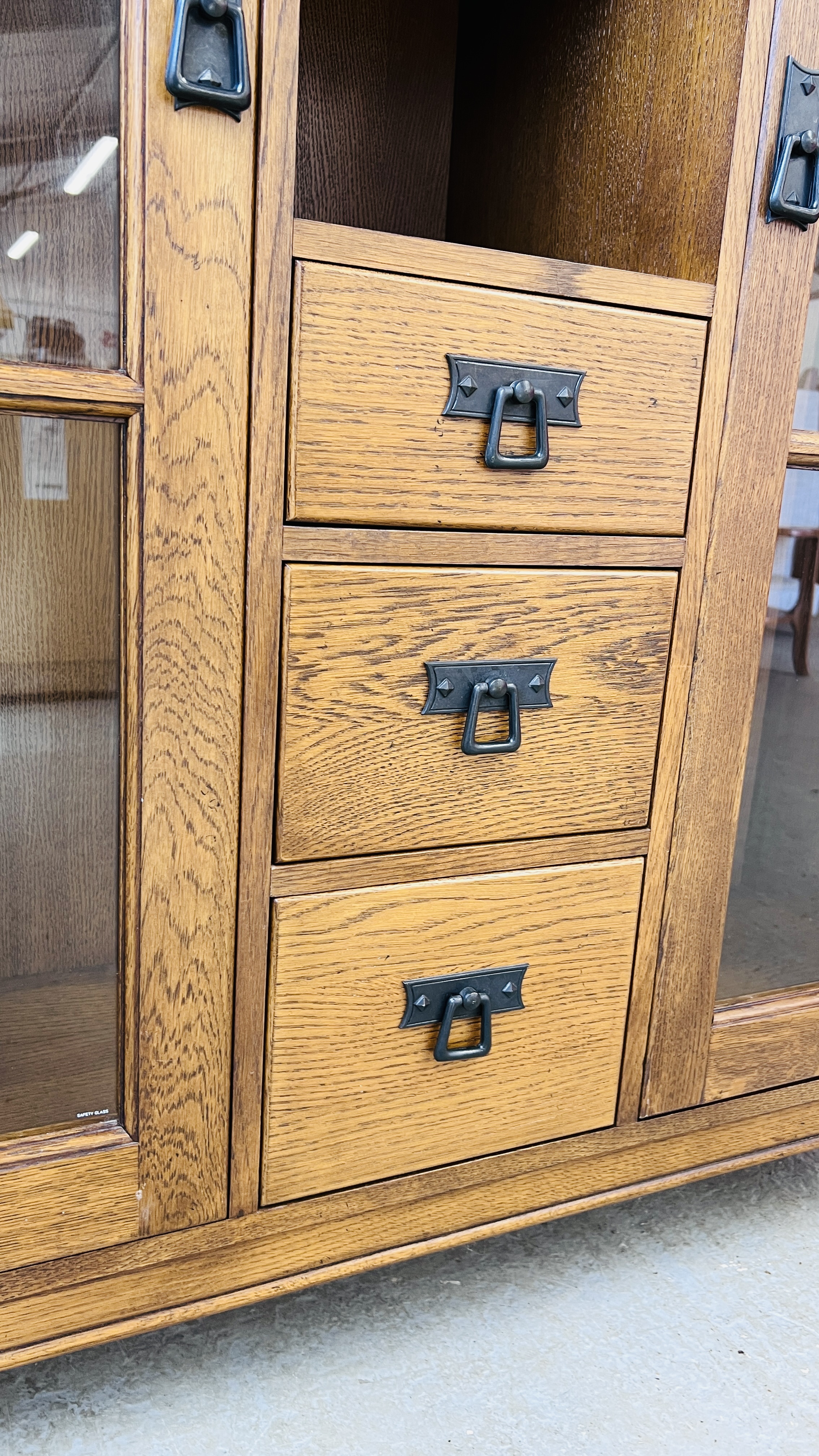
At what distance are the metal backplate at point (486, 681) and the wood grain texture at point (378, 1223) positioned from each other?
12.3 inches

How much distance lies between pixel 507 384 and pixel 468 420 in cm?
3

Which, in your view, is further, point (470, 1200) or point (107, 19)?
point (470, 1200)

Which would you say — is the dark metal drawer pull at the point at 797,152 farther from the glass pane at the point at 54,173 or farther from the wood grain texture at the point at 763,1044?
the wood grain texture at the point at 763,1044

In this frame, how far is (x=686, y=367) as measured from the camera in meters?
0.70

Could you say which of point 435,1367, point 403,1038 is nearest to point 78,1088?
point 403,1038

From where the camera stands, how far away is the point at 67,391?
1.76ft

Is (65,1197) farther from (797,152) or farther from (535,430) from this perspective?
(797,152)

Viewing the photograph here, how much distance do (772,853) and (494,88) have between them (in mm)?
665

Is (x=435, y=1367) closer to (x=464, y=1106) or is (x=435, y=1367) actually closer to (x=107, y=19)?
(x=464, y=1106)

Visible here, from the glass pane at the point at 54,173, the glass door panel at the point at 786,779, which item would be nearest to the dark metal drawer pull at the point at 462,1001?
the glass door panel at the point at 786,779

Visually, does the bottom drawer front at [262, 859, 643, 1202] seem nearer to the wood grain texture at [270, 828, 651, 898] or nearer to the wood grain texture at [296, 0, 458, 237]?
the wood grain texture at [270, 828, 651, 898]

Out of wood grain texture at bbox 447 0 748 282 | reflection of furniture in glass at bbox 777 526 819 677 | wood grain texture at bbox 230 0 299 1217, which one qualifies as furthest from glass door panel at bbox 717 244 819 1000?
wood grain texture at bbox 230 0 299 1217

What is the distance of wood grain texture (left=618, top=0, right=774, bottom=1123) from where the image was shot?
673mm

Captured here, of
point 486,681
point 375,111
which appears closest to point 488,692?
point 486,681
